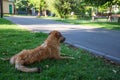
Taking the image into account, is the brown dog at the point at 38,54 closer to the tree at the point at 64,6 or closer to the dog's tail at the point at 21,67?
the dog's tail at the point at 21,67

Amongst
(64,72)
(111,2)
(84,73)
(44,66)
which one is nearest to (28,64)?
(44,66)

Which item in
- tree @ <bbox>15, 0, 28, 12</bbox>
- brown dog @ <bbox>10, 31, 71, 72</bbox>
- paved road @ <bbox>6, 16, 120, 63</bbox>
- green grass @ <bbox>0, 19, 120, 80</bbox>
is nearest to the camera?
green grass @ <bbox>0, 19, 120, 80</bbox>

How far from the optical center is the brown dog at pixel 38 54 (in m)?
6.80

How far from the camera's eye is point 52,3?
48844 millimetres

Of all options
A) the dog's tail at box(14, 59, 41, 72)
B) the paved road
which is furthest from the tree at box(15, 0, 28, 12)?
the dog's tail at box(14, 59, 41, 72)

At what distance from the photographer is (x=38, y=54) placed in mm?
7367

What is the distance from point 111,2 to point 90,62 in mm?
25088

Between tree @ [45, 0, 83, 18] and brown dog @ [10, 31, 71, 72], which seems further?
tree @ [45, 0, 83, 18]

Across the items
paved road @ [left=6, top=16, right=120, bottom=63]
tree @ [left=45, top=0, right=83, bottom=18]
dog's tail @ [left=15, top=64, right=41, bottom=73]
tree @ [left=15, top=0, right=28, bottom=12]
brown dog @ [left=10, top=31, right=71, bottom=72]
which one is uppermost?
tree @ [left=15, top=0, right=28, bottom=12]

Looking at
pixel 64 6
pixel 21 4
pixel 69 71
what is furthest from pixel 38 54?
pixel 21 4

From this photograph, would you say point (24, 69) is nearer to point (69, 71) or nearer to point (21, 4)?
point (69, 71)

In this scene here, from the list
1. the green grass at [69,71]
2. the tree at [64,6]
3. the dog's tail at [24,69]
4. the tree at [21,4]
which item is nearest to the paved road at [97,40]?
the green grass at [69,71]

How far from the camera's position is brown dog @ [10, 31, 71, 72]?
22.3ft

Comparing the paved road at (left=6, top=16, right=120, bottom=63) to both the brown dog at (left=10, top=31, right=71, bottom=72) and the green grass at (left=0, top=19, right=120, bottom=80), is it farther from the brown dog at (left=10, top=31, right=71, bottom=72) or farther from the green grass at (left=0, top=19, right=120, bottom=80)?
the brown dog at (left=10, top=31, right=71, bottom=72)
